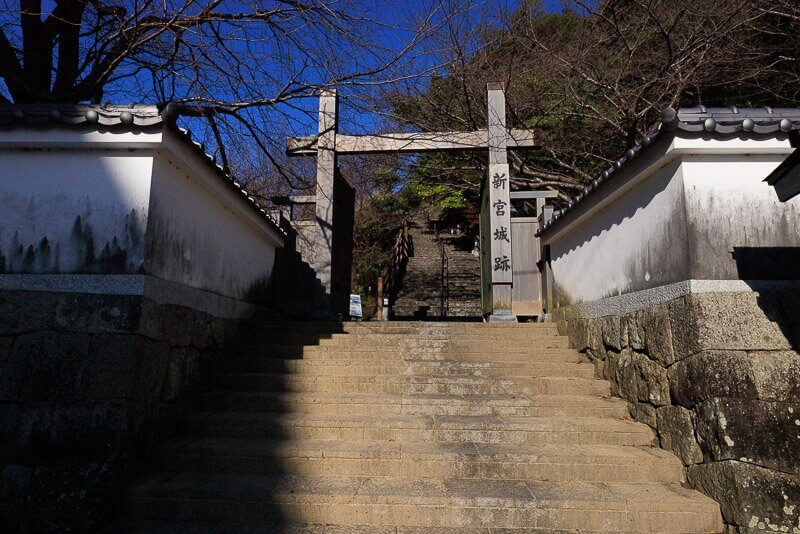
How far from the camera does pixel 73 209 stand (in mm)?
4055

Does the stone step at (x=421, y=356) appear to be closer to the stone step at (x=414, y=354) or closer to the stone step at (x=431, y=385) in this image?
the stone step at (x=414, y=354)

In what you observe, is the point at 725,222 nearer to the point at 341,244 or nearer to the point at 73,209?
the point at 73,209

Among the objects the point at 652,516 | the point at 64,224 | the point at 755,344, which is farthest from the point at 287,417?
the point at 755,344

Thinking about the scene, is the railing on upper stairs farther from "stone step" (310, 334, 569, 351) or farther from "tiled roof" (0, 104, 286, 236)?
"tiled roof" (0, 104, 286, 236)

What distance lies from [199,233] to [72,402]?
6.64 ft

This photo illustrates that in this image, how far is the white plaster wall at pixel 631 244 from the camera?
4180mm

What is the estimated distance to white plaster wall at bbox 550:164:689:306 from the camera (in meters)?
4.18

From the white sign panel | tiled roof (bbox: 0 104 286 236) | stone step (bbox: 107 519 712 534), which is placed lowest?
stone step (bbox: 107 519 712 534)

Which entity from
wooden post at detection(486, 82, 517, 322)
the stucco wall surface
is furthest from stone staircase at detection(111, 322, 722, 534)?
wooden post at detection(486, 82, 517, 322)

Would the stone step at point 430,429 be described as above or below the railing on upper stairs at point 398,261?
below

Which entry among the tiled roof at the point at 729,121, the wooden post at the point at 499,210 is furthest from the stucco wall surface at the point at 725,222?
the wooden post at the point at 499,210

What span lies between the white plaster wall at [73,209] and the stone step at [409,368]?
218 centimetres

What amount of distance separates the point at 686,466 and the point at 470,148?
6405 millimetres

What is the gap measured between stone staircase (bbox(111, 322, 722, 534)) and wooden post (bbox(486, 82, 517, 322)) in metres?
2.14
